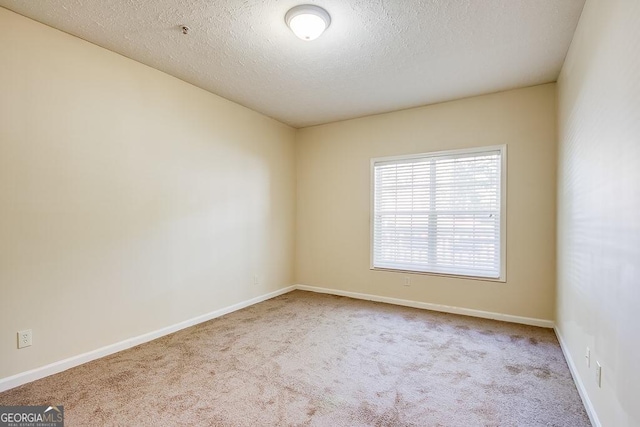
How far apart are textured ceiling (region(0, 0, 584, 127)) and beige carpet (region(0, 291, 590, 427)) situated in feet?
8.71

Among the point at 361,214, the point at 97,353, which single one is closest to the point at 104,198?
the point at 97,353

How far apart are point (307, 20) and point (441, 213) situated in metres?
2.78

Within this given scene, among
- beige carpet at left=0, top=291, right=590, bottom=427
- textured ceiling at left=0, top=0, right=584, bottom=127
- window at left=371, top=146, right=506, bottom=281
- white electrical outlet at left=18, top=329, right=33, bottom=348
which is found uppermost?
textured ceiling at left=0, top=0, right=584, bottom=127

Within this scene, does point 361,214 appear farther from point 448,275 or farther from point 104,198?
point 104,198

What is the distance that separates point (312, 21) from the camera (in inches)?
88.5

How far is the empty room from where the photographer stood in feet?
6.22

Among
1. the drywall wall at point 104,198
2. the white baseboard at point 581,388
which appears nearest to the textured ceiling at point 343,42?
the drywall wall at point 104,198

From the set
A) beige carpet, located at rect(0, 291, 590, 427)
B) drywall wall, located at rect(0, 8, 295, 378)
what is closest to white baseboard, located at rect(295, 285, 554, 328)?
beige carpet, located at rect(0, 291, 590, 427)

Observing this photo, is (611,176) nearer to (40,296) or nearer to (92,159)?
(92,159)

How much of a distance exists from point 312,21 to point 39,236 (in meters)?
2.56

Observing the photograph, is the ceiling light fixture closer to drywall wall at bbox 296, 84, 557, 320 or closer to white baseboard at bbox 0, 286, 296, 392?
drywall wall at bbox 296, 84, 557, 320

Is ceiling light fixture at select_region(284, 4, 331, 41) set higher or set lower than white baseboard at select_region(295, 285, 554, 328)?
higher

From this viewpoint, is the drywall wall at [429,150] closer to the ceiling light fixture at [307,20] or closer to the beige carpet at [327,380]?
the beige carpet at [327,380]

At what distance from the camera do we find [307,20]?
88.3 inches
